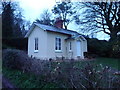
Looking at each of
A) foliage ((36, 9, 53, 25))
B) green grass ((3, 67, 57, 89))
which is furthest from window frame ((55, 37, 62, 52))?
foliage ((36, 9, 53, 25))

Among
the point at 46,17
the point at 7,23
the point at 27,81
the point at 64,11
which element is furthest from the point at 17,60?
A: the point at 46,17

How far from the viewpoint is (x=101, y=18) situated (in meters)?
25.6

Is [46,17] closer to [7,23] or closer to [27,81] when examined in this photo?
[7,23]

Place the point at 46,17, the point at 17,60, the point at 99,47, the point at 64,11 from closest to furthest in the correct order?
the point at 17,60 < the point at 99,47 < the point at 64,11 < the point at 46,17

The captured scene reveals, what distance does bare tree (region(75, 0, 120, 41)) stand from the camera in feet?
79.7

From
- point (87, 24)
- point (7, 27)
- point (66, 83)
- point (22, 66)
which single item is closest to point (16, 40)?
point (7, 27)

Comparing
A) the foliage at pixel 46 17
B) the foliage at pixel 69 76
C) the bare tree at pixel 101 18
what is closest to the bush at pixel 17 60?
the foliage at pixel 69 76

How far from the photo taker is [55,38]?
64.5 ft

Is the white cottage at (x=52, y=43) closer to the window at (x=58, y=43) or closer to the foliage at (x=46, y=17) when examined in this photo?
the window at (x=58, y=43)

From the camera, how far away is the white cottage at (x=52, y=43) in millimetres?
18422

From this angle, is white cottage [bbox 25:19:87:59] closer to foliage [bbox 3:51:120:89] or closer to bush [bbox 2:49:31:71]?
bush [bbox 2:49:31:71]

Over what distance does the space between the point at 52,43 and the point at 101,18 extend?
10.0 meters

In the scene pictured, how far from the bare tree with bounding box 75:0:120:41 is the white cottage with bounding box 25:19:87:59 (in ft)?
9.57

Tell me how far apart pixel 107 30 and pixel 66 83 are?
22.7 m
